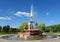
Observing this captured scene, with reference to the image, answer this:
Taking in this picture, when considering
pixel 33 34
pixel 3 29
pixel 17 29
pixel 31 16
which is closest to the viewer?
pixel 33 34

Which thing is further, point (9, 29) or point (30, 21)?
point (9, 29)

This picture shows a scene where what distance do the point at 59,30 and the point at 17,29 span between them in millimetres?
23774

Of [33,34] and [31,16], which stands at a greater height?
[31,16]

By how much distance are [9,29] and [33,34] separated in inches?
1607

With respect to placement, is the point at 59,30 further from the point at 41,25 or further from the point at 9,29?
the point at 9,29

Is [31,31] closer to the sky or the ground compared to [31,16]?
closer to the ground

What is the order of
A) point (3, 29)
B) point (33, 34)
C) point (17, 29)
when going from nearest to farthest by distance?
1. point (33, 34)
2. point (3, 29)
3. point (17, 29)

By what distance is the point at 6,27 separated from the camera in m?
79.2

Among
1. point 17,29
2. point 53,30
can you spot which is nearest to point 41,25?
point 53,30

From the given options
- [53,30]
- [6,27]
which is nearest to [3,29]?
[6,27]

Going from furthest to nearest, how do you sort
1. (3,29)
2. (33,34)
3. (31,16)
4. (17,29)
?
(17,29) → (3,29) → (31,16) → (33,34)

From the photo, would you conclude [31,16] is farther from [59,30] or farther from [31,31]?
[59,30]

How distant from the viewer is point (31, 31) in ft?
129

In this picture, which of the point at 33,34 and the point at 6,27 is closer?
the point at 33,34
